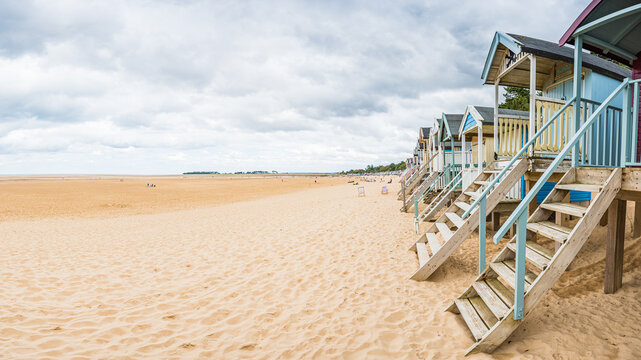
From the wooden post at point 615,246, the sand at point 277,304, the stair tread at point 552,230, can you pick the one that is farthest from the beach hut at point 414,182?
the stair tread at point 552,230

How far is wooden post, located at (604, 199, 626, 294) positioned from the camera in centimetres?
428

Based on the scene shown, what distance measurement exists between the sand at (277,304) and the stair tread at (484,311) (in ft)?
0.92

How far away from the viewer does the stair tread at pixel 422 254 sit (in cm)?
584

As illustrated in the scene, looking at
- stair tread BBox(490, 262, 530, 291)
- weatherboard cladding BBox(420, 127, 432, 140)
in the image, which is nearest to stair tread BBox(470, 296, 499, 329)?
stair tread BBox(490, 262, 530, 291)

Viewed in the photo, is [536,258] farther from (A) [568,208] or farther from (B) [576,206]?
(B) [576,206]

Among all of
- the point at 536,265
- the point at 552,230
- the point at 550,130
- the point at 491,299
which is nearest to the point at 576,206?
the point at 552,230

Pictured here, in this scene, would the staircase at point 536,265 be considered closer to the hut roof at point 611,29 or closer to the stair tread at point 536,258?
the stair tread at point 536,258

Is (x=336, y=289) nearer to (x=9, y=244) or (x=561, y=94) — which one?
(x=561, y=94)

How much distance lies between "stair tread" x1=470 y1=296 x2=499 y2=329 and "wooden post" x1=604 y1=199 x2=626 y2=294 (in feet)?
7.48

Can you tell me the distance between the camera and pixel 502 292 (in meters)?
3.71

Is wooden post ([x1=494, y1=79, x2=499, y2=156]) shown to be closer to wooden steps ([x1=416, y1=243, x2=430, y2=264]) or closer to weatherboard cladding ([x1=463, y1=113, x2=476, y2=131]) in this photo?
weatherboard cladding ([x1=463, y1=113, x2=476, y2=131])

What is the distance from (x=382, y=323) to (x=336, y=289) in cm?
131

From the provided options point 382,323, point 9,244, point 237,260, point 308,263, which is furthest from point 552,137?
point 9,244

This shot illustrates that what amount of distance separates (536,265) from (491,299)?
71cm
